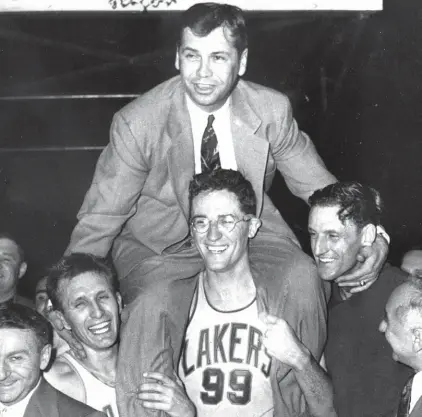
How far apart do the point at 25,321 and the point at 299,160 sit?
104 cm

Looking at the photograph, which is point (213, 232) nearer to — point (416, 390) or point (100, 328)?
point (100, 328)

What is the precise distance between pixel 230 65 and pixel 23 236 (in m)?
2.32

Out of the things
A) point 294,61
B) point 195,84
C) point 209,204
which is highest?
point 294,61

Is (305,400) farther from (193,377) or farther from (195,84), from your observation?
(195,84)

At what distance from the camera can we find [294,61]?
466cm

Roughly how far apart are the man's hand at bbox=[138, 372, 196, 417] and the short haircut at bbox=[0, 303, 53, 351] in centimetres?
33

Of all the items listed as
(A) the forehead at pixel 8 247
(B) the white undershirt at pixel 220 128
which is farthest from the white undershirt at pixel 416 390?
(A) the forehead at pixel 8 247

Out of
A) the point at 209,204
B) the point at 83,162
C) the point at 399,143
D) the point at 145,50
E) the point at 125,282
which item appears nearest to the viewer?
the point at 209,204

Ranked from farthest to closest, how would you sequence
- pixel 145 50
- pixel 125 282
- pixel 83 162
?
pixel 83 162 < pixel 145 50 < pixel 125 282

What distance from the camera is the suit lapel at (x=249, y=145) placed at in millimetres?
2984

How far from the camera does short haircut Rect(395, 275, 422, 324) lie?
2520 mm

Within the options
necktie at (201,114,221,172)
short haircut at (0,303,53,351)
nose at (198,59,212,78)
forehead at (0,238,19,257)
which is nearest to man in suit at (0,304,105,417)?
short haircut at (0,303,53,351)

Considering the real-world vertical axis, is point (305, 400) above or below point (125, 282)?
below

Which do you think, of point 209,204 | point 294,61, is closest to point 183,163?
point 209,204
